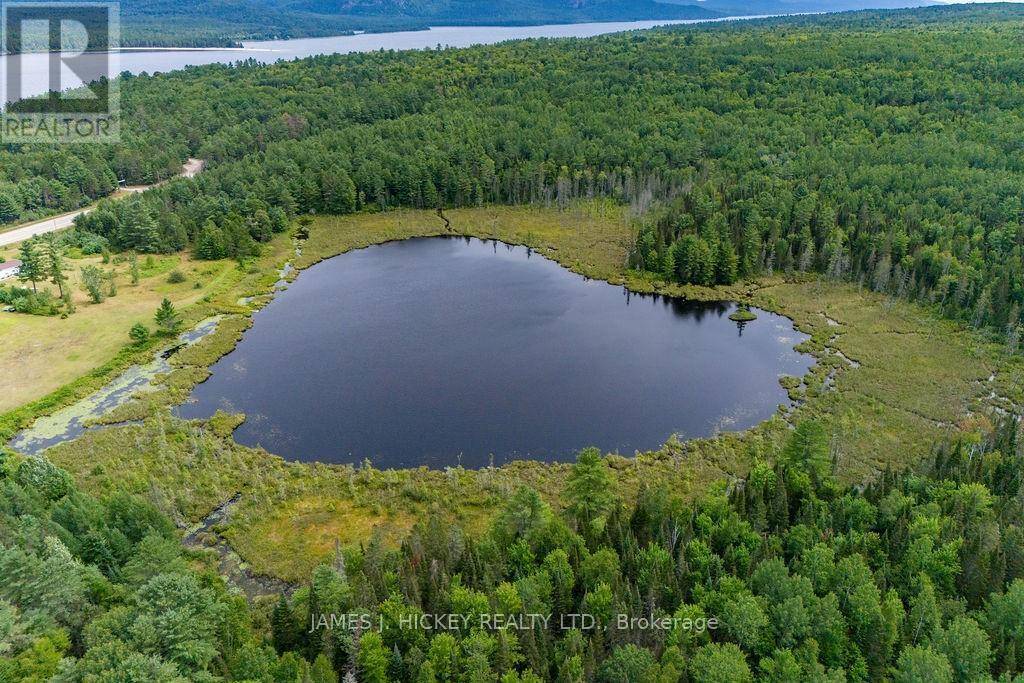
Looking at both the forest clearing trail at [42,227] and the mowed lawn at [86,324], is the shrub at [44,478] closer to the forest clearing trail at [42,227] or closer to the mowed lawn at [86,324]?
the mowed lawn at [86,324]

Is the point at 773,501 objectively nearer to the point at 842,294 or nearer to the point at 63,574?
the point at 63,574

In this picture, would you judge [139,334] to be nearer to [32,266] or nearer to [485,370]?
[32,266]

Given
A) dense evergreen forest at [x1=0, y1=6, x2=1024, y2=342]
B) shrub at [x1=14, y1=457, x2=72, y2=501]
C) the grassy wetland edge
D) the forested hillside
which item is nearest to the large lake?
the grassy wetland edge

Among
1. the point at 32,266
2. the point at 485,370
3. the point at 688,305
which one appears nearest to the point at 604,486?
the point at 485,370

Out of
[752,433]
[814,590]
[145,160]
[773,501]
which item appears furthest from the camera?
[145,160]

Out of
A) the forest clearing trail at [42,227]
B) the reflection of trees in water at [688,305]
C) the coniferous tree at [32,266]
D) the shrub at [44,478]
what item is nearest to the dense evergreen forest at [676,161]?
the forest clearing trail at [42,227]

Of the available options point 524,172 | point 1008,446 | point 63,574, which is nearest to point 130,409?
point 63,574
